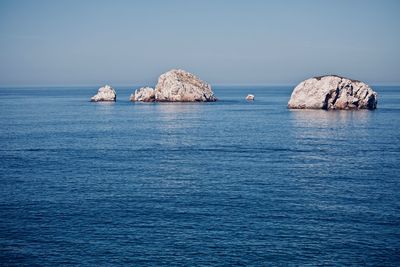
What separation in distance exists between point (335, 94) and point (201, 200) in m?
140

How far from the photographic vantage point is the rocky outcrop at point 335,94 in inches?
7279

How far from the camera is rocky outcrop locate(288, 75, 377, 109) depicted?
607ft

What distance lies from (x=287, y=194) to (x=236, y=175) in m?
12.0

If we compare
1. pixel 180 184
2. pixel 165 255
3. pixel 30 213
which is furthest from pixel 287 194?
pixel 30 213

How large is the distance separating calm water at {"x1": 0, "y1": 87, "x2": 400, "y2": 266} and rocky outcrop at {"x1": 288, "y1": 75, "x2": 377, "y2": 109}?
73539mm

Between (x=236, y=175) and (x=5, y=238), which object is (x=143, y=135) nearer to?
(x=236, y=175)

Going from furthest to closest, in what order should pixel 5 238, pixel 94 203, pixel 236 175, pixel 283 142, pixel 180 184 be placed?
1. pixel 283 142
2. pixel 236 175
3. pixel 180 184
4. pixel 94 203
5. pixel 5 238

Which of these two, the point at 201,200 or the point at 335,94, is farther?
the point at 335,94

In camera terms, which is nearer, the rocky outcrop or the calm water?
the calm water

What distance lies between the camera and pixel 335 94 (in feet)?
616

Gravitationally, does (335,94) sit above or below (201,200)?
above

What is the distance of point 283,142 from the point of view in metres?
105

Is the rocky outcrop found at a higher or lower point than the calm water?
higher

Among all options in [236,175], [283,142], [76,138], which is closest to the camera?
[236,175]
